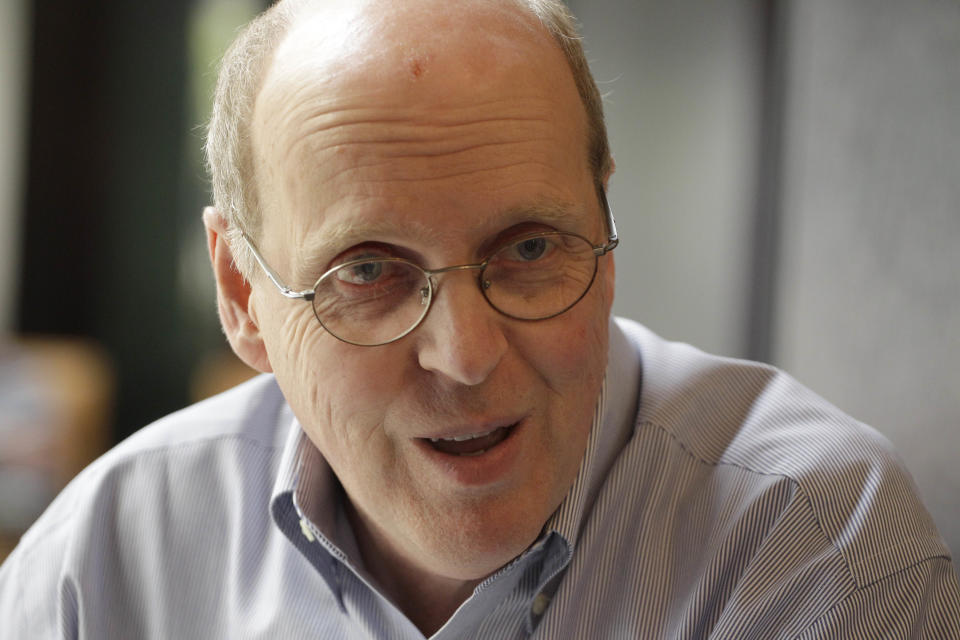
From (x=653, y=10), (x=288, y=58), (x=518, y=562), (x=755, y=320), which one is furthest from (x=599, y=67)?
(x=518, y=562)

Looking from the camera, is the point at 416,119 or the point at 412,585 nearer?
the point at 416,119

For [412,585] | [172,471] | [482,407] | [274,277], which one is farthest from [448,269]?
[172,471]

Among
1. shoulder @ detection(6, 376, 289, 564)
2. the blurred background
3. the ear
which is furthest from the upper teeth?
the blurred background

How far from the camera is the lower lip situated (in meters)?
1.22

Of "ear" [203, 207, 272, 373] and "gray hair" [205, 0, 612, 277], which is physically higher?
"gray hair" [205, 0, 612, 277]

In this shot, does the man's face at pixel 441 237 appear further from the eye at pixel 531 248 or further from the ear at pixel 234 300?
the ear at pixel 234 300

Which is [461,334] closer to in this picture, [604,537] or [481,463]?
[481,463]

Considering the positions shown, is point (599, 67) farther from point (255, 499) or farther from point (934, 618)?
point (934, 618)

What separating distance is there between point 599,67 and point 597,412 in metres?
2.07

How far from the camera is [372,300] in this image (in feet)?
4.09

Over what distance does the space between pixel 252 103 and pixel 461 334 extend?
0.47 metres

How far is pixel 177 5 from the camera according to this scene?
4.78 metres

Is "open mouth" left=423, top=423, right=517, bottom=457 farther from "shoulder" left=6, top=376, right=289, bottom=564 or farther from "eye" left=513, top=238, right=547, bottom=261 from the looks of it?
"shoulder" left=6, top=376, right=289, bottom=564

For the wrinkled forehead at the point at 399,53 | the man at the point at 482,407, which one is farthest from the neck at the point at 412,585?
the wrinkled forehead at the point at 399,53
